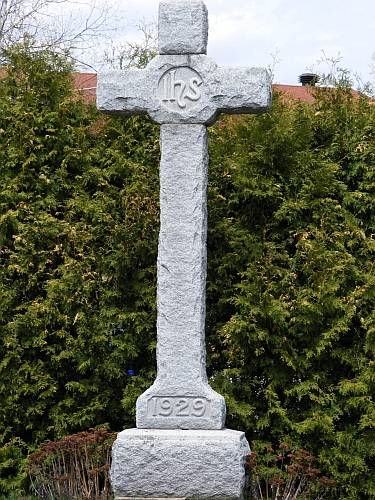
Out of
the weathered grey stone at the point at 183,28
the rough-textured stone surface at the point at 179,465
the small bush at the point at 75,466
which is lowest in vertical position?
the small bush at the point at 75,466

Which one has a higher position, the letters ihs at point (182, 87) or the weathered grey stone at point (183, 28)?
the weathered grey stone at point (183, 28)

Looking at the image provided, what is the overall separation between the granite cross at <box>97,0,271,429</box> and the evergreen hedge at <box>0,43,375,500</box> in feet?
3.09

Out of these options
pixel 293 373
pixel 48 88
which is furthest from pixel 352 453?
pixel 48 88

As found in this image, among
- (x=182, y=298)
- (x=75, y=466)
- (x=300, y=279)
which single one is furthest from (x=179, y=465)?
(x=300, y=279)

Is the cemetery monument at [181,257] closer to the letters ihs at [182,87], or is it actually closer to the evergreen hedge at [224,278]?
Result: the letters ihs at [182,87]

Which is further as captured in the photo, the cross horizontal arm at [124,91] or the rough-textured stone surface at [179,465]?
the cross horizontal arm at [124,91]

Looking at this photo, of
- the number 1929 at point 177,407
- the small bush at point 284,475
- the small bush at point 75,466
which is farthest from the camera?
the small bush at point 75,466

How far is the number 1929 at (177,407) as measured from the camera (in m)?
5.34

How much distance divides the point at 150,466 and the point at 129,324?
167cm

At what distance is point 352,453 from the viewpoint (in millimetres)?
6125

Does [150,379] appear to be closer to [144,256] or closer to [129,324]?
[129,324]

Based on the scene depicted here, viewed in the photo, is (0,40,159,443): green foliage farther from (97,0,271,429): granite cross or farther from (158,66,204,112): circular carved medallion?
(158,66,204,112): circular carved medallion

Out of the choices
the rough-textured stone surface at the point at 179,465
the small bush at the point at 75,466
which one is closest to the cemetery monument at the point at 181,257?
the rough-textured stone surface at the point at 179,465

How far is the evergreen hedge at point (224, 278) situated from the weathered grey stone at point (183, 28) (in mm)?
1377
